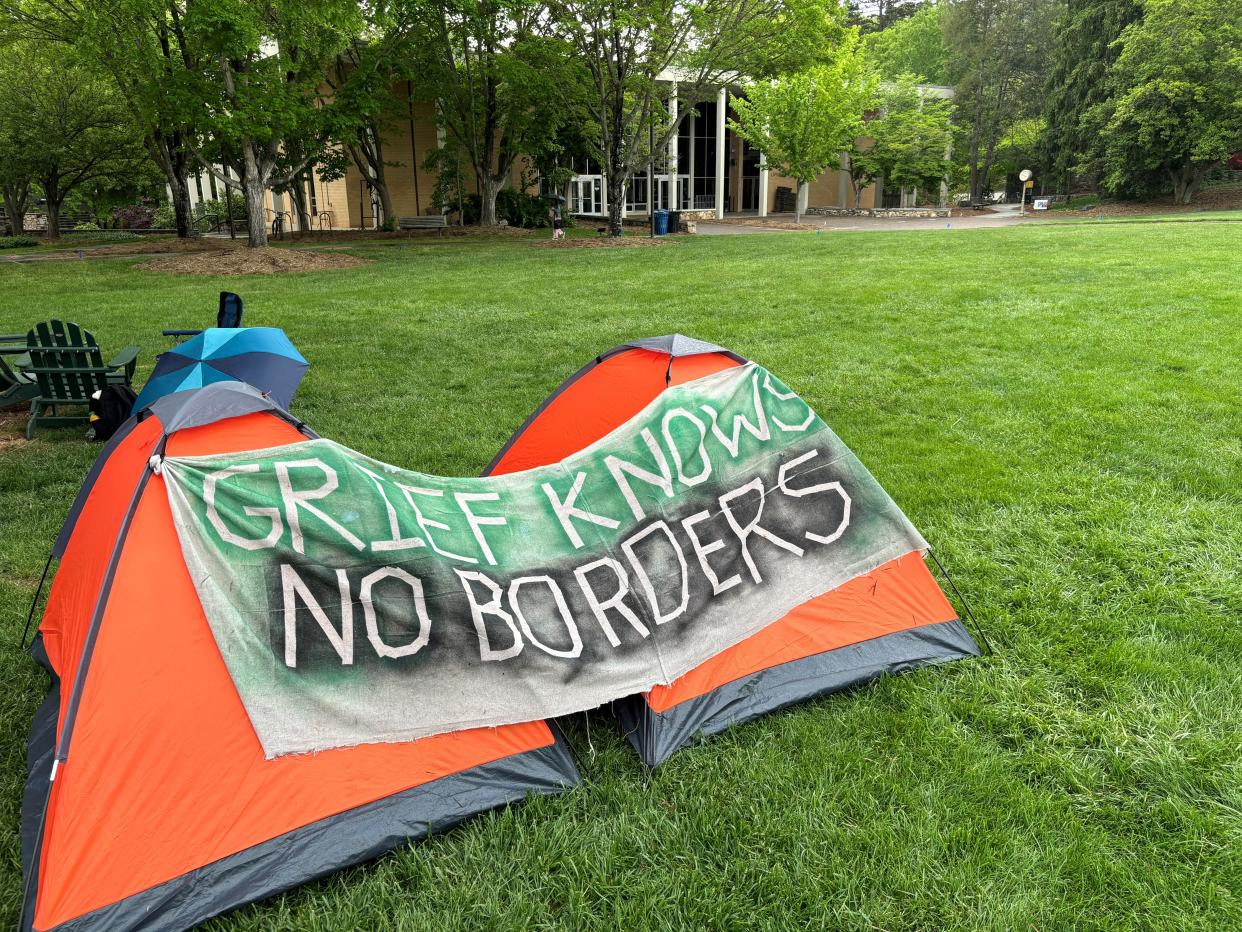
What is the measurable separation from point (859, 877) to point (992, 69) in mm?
53843

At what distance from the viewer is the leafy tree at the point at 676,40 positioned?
20.6 m

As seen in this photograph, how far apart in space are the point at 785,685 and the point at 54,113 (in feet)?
101

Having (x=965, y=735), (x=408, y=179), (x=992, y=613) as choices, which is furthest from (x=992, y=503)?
(x=408, y=179)

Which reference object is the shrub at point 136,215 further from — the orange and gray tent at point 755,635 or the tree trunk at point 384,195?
the orange and gray tent at point 755,635

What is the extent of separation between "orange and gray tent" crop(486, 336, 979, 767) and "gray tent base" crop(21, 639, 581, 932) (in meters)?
0.45

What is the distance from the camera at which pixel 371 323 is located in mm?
11359

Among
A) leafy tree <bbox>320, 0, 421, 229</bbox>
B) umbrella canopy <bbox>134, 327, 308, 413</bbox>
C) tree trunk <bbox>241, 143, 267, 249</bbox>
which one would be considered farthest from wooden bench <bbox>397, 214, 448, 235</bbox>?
umbrella canopy <bbox>134, 327, 308, 413</bbox>

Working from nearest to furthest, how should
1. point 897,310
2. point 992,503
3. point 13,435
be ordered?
point 992,503 → point 13,435 → point 897,310

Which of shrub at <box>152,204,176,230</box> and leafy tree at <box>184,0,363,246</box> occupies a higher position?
leafy tree at <box>184,0,363,246</box>

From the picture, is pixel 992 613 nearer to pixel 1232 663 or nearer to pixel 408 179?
pixel 1232 663

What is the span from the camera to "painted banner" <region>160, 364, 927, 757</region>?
8.63 ft

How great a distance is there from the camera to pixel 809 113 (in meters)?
32.2

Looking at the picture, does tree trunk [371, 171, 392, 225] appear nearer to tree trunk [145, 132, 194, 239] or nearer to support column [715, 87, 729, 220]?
tree trunk [145, 132, 194, 239]

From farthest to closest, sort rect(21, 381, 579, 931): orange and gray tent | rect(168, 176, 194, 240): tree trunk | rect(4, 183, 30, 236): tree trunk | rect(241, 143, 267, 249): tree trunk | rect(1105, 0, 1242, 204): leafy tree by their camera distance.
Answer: rect(1105, 0, 1242, 204): leafy tree < rect(4, 183, 30, 236): tree trunk < rect(168, 176, 194, 240): tree trunk < rect(241, 143, 267, 249): tree trunk < rect(21, 381, 579, 931): orange and gray tent
